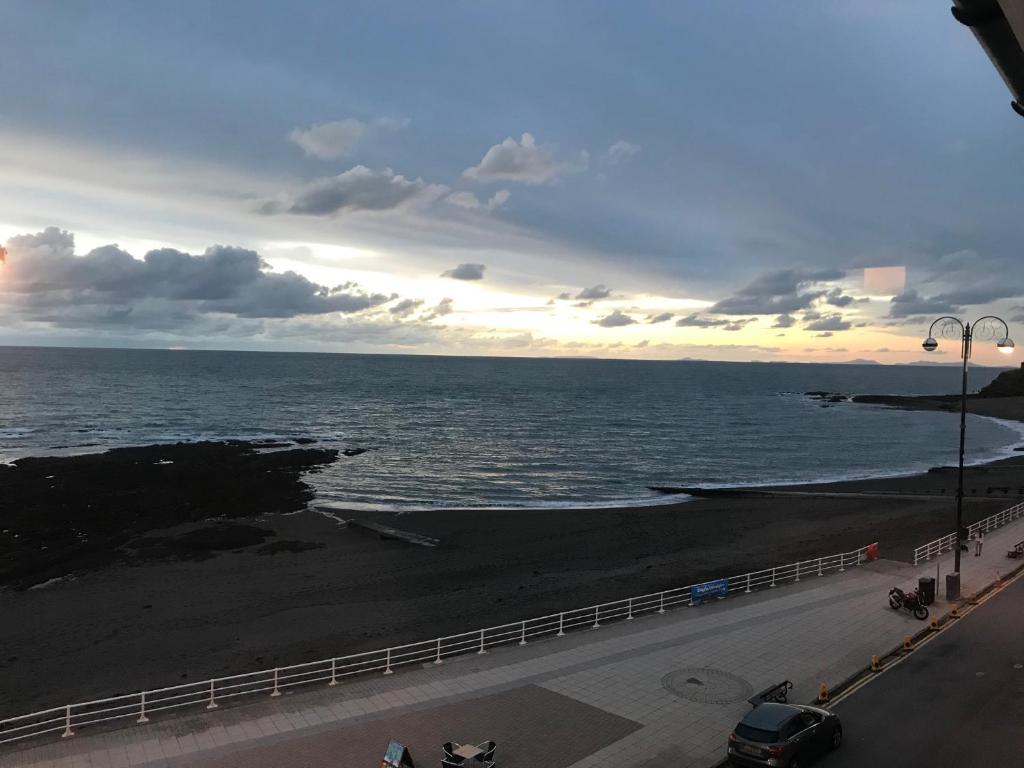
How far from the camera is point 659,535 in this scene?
39.3 meters

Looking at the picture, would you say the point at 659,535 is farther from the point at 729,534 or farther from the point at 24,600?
the point at 24,600

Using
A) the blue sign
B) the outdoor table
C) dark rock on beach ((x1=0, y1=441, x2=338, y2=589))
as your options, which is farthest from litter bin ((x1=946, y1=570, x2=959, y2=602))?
dark rock on beach ((x1=0, y1=441, x2=338, y2=589))

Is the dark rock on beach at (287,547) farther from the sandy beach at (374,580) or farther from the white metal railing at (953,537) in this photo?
the white metal railing at (953,537)

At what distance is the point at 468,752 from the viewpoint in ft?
36.8

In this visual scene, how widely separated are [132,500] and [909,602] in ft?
151

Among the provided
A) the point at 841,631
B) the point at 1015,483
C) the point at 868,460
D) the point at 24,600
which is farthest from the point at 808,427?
the point at 24,600

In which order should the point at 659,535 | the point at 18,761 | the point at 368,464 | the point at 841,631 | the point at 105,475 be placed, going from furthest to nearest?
the point at 368,464 → the point at 105,475 → the point at 659,535 → the point at 841,631 → the point at 18,761

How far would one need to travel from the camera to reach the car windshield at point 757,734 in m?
11.5

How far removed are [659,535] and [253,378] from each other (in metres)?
173

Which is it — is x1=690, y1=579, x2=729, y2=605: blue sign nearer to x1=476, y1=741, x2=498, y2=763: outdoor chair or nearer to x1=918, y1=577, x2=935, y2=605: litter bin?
x1=918, y1=577, x2=935, y2=605: litter bin

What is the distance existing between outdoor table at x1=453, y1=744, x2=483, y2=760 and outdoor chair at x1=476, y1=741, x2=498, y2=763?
89 mm

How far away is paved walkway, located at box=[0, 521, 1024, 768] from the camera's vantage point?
1220 centimetres

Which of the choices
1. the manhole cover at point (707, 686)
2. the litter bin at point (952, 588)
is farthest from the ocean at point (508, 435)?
the manhole cover at point (707, 686)

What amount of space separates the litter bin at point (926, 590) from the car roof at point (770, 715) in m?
10.8
